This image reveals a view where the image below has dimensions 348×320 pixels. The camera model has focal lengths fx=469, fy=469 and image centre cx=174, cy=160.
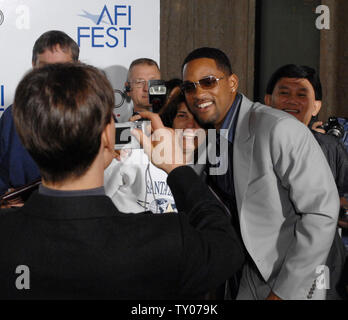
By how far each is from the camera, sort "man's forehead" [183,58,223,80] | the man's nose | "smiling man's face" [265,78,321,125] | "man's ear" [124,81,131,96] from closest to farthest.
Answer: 1. "man's forehead" [183,58,223,80]
2. the man's nose
3. "smiling man's face" [265,78,321,125]
4. "man's ear" [124,81,131,96]

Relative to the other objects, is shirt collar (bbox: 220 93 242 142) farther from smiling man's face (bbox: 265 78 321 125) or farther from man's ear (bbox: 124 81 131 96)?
man's ear (bbox: 124 81 131 96)

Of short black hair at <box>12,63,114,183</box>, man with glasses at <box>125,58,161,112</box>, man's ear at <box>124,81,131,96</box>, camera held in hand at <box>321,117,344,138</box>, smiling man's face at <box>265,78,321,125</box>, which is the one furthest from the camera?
man's ear at <box>124,81,131,96</box>

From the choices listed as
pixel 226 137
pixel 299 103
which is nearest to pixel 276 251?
pixel 226 137

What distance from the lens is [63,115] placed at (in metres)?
0.78

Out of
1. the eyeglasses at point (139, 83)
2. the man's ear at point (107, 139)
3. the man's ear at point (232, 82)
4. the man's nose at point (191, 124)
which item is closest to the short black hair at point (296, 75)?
the man's nose at point (191, 124)

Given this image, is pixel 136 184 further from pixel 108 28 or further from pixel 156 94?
pixel 108 28

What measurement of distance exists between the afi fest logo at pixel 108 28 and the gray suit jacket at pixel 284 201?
5.78 feet

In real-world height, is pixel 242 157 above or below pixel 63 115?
below

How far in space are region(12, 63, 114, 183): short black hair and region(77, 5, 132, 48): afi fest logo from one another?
2279mm

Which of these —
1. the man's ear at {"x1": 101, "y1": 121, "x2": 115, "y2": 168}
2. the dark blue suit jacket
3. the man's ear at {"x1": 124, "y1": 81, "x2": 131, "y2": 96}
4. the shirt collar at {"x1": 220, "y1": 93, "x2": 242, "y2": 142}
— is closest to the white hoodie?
the dark blue suit jacket

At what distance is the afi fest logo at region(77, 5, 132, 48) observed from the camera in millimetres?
3012

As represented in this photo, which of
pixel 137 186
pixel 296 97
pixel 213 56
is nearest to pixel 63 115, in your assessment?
pixel 213 56

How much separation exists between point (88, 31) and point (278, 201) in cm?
202
